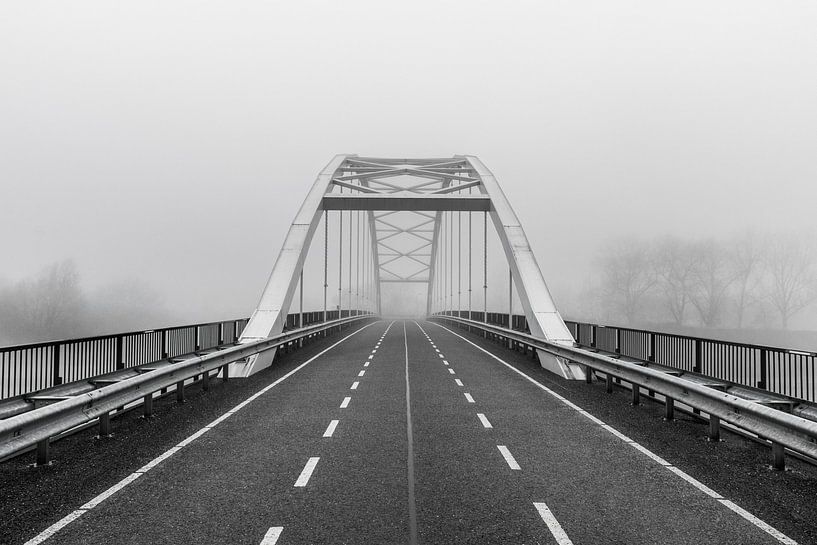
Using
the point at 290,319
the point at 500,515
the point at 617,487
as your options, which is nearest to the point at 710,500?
the point at 617,487

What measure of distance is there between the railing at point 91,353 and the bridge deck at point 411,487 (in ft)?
8.92

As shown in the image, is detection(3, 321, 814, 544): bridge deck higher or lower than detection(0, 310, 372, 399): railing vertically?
lower

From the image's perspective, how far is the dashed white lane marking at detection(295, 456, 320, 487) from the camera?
5883 millimetres

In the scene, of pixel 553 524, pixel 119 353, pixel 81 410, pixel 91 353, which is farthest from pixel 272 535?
pixel 119 353

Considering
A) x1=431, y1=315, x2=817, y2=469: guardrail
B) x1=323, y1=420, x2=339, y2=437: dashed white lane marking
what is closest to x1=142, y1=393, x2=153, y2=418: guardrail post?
x1=323, y1=420, x2=339, y2=437: dashed white lane marking

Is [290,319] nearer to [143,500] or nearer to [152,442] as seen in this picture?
→ [152,442]

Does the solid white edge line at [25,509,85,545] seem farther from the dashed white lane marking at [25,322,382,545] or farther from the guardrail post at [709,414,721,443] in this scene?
the guardrail post at [709,414,721,443]

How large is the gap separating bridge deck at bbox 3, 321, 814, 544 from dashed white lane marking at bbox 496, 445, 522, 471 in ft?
0.13

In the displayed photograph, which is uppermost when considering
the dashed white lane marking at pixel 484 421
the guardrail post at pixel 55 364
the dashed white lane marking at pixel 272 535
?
the guardrail post at pixel 55 364

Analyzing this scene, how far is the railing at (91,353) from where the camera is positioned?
27.8 ft

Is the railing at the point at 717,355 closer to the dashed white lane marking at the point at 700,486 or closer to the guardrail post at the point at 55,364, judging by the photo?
the dashed white lane marking at the point at 700,486

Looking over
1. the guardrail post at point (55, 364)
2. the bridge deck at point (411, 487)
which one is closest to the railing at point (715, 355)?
the bridge deck at point (411, 487)

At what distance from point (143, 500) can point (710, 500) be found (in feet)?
17.8

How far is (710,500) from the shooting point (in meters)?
5.43
